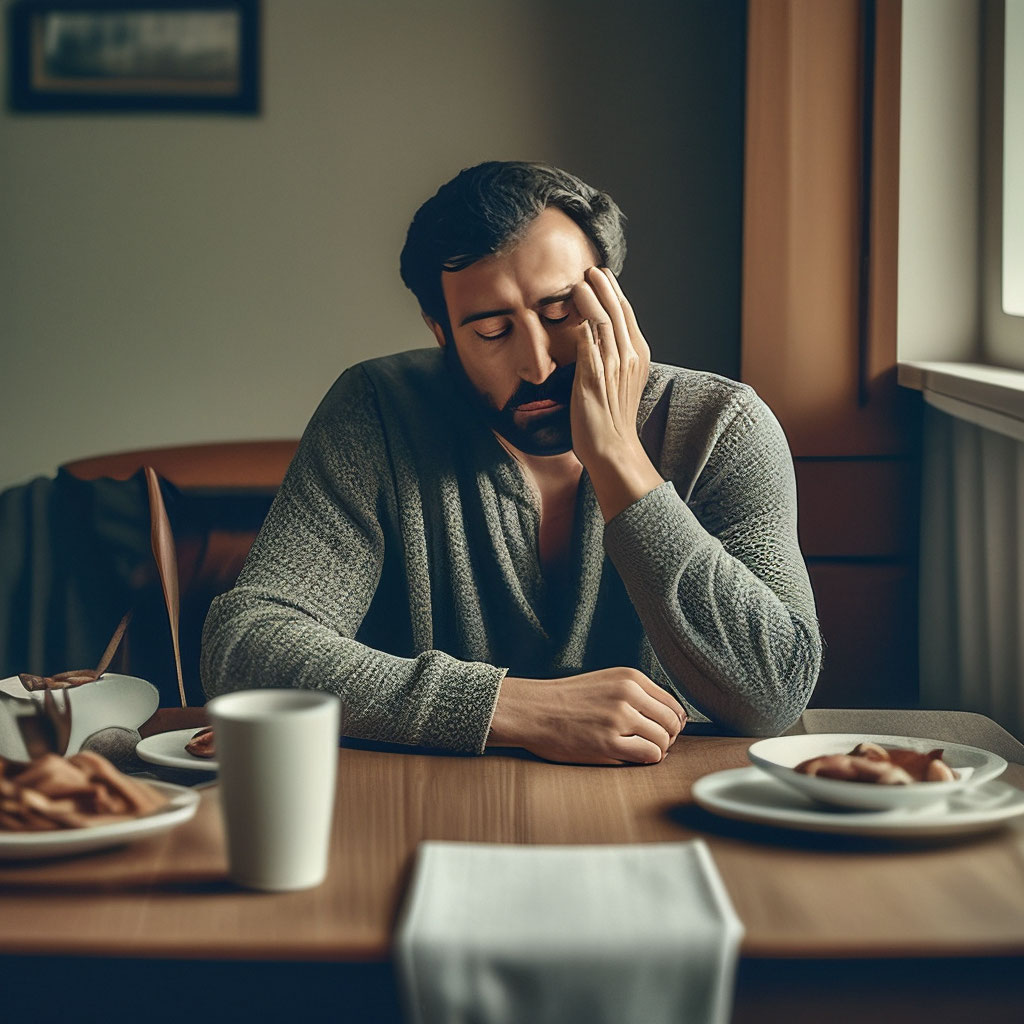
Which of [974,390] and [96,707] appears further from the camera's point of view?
[974,390]

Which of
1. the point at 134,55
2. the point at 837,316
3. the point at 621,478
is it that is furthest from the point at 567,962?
the point at 134,55

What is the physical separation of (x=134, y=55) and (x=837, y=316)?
5.42ft

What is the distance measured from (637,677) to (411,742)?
8.1 inches

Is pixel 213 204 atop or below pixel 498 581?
atop

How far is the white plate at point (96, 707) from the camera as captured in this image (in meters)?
0.96

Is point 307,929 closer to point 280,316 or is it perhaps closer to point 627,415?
point 627,415

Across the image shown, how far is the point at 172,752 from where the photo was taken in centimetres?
97

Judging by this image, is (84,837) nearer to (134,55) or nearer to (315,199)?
(315,199)

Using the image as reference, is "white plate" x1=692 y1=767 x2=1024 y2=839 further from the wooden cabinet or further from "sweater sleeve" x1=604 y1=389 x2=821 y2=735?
the wooden cabinet

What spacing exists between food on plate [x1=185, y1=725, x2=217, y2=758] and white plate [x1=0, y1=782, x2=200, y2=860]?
192 mm

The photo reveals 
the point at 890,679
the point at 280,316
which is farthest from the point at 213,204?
the point at 890,679

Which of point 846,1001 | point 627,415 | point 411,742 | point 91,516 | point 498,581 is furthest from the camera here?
point 91,516

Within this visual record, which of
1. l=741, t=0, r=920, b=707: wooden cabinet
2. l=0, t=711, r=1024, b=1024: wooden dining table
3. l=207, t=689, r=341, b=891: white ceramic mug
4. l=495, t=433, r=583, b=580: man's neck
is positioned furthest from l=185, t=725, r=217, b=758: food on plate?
l=741, t=0, r=920, b=707: wooden cabinet

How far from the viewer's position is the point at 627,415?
135 cm
